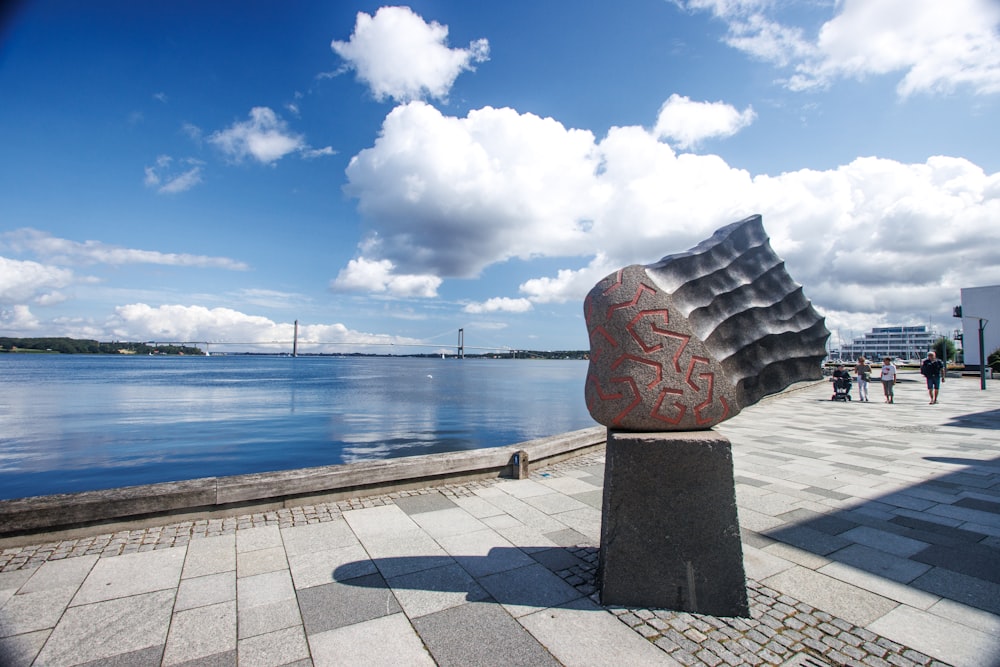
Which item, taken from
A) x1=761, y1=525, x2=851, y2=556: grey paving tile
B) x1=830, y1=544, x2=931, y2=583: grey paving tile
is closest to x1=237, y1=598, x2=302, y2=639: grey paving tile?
x1=761, y1=525, x2=851, y2=556: grey paving tile

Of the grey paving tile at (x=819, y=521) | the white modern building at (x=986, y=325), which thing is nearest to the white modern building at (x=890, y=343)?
the white modern building at (x=986, y=325)

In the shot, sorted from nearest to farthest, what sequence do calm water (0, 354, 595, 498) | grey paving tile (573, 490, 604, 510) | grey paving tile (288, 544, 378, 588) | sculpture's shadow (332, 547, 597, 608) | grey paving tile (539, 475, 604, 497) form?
sculpture's shadow (332, 547, 597, 608) → grey paving tile (288, 544, 378, 588) → grey paving tile (573, 490, 604, 510) → grey paving tile (539, 475, 604, 497) → calm water (0, 354, 595, 498)

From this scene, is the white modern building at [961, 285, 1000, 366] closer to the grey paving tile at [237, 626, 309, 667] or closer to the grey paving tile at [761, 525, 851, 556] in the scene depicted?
the grey paving tile at [761, 525, 851, 556]

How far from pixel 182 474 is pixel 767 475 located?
1589 cm

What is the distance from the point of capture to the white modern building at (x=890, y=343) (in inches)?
6019

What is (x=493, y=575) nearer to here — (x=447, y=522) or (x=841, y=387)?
(x=447, y=522)

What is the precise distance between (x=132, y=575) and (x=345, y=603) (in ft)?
7.04

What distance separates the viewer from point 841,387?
2125cm

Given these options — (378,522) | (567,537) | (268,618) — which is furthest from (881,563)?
(268,618)

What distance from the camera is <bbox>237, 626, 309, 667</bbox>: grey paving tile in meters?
3.24

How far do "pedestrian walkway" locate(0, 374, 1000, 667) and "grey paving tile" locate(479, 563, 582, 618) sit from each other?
0.02 meters

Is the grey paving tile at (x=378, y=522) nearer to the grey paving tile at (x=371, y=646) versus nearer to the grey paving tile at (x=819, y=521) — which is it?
the grey paving tile at (x=371, y=646)

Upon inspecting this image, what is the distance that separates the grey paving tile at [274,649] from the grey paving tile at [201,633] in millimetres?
118

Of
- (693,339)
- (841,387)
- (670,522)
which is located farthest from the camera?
(841,387)
